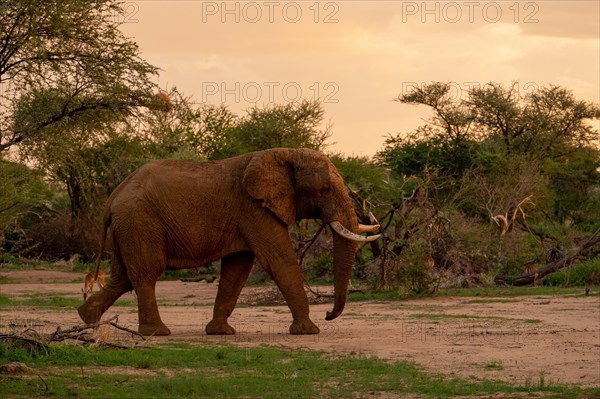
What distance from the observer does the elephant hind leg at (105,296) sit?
50.8ft

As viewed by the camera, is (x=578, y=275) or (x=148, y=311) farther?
(x=578, y=275)

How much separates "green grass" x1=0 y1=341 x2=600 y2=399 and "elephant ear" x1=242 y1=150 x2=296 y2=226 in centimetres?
247

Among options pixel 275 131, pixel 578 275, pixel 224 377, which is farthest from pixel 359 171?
pixel 224 377

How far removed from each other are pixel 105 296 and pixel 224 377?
4790 mm

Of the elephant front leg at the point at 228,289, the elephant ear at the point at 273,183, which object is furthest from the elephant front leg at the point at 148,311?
the elephant ear at the point at 273,183

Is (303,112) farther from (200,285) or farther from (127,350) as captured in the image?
(127,350)

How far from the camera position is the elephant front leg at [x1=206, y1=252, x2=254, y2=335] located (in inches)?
610

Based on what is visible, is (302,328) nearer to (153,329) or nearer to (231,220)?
(231,220)

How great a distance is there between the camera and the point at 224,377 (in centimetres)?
1123

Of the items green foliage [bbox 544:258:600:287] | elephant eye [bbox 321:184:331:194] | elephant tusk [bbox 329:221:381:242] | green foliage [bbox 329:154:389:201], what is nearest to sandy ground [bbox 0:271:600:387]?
elephant tusk [bbox 329:221:381:242]

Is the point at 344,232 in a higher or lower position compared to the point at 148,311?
higher

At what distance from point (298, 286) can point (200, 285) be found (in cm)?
1306

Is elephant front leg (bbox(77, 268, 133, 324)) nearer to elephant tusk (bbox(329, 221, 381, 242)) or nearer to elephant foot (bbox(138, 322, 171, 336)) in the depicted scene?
elephant foot (bbox(138, 322, 171, 336))

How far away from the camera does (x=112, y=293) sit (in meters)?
15.7
